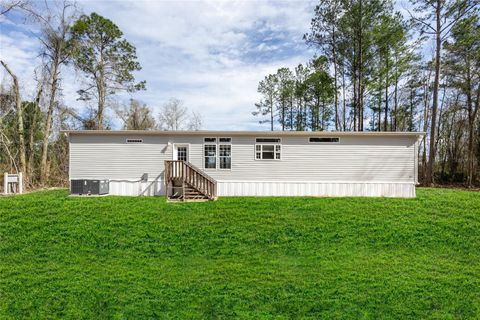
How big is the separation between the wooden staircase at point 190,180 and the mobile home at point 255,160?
0.44m

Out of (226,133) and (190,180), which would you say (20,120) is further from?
(226,133)

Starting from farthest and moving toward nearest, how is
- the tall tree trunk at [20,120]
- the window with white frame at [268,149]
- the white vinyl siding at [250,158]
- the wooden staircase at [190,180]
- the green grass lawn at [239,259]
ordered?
the tall tree trunk at [20,120], the window with white frame at [268,149], the white vinyl siding at [250,158], the wooden staircase at [190,180], the green grass lawn at [239,259]

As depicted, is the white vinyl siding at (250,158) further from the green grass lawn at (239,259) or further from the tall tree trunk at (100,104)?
the tall tree trunk at (100,104)

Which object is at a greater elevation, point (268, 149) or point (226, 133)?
point (226, 133)

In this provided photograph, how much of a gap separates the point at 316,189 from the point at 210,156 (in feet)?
15.9

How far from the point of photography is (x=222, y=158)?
10.1 metres

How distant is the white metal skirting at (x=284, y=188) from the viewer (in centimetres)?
981

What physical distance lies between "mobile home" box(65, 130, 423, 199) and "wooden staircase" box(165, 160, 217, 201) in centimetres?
44

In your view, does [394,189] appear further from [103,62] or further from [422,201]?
[103,62]

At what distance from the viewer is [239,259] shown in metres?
5.86

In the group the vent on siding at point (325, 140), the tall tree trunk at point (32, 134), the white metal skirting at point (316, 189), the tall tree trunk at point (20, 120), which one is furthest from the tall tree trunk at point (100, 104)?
the vent on siding at point (325, 140)

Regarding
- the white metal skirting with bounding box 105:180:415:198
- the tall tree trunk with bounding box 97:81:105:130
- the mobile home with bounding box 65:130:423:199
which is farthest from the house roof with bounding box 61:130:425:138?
the tall tree trunk with bounding box 97:81:105:130

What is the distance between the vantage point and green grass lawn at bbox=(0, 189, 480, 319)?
455 centimetres

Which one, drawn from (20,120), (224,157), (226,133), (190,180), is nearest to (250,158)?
(224,157)
